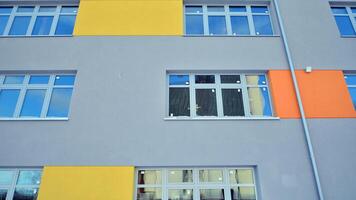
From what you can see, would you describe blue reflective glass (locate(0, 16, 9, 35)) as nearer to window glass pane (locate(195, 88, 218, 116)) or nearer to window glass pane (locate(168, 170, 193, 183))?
window glass pane (locate(195, 88, 218, 116))

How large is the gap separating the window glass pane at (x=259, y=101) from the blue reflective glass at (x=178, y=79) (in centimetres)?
178

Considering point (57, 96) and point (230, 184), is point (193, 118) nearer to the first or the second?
point (230, 184)

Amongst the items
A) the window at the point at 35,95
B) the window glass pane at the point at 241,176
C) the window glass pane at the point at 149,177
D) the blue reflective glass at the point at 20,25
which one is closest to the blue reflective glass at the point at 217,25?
the window glass pane at the point at 241,176

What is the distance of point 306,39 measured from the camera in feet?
24.6

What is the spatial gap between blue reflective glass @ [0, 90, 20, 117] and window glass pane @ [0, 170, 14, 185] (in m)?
1.51

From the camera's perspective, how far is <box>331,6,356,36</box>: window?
26.5 ft

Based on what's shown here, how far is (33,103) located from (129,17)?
3.72 metres

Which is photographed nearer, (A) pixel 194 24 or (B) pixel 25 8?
(A) pixel 194 24

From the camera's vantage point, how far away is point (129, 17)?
775 cm

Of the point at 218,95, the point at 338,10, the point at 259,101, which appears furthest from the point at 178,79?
the point at 338,10

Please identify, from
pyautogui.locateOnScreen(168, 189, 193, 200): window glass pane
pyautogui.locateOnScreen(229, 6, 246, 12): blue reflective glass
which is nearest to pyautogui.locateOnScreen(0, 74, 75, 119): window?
pyautogui.locateOnScreen(168, 189, 193, 200): window glass pane

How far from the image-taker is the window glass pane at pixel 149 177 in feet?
19.4

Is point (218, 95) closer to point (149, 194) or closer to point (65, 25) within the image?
point (149, 194)

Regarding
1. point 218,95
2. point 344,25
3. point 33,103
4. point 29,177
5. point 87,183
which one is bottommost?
point 87,183
